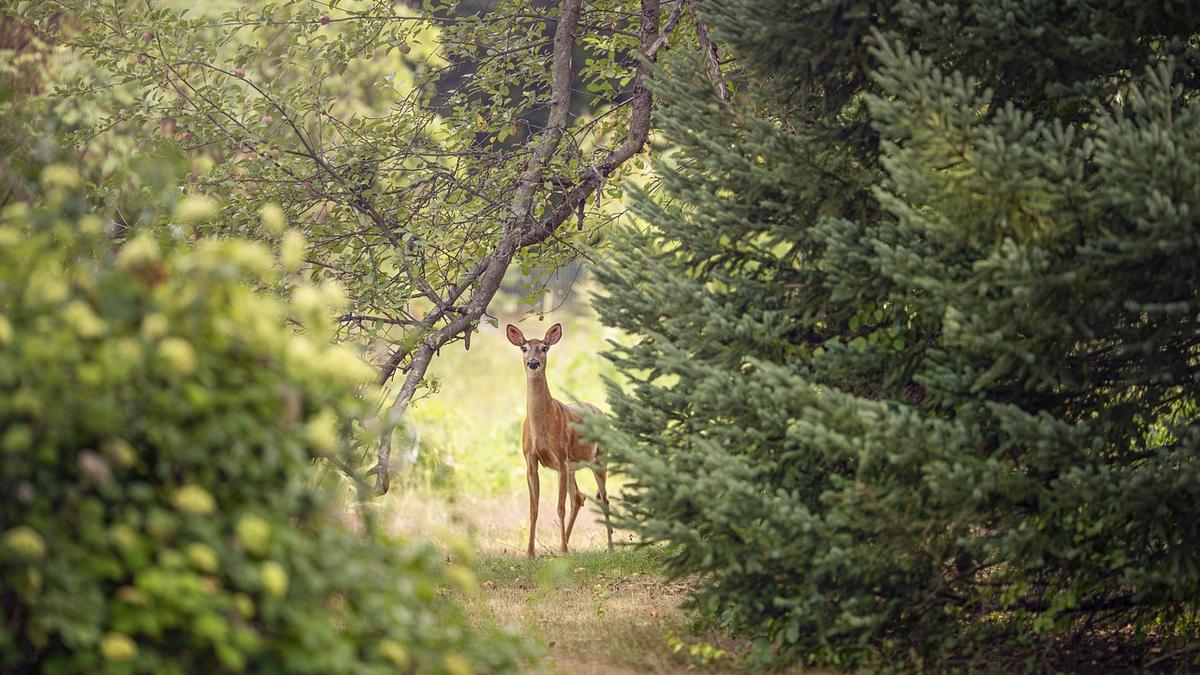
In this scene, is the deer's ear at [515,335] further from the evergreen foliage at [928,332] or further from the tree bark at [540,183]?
the evergreen foliage at [928,332]

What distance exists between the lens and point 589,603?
8.44 metres

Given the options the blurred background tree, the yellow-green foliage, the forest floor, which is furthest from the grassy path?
the yellow-green foliage

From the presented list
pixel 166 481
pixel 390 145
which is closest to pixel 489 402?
pixel 390 145

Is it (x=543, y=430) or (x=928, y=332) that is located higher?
(x=543, y=430)

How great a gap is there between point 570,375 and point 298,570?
607 inches

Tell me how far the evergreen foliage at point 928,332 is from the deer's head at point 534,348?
12.1ft

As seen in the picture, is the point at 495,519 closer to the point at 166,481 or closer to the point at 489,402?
the point at 489,402

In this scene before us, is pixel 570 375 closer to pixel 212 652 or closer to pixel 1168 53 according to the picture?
pixel 1168 53

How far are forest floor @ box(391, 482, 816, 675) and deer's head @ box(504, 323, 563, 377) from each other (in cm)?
165

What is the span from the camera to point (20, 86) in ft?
38.7

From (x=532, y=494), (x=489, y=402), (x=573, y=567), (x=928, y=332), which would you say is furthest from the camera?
(x=489, y=402)

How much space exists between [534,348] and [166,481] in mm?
7120

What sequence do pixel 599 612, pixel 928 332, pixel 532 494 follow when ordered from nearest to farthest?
pixel 928 332 → pixel 599 612 → pixel 532 494

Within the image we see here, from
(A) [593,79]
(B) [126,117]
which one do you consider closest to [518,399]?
(A) [593,79]
